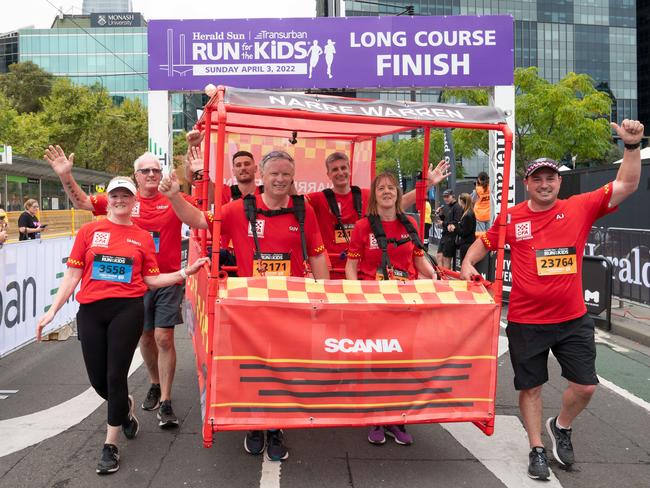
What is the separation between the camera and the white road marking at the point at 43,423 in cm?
433

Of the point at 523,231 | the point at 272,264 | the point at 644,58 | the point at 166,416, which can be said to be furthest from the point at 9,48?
the point at 523,231

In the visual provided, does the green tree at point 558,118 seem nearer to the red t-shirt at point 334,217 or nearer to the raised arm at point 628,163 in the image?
the red t-shirt at point 334,217

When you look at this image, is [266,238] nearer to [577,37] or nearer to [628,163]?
[628,163]

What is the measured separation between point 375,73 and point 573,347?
7.23 meters

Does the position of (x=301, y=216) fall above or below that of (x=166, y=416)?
above

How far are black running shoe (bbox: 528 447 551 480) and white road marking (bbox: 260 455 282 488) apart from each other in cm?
159

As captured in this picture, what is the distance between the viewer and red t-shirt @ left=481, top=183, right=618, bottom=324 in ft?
12.4

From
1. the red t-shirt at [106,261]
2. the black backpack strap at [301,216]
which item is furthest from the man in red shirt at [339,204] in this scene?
the red t-shirt at [106,261]

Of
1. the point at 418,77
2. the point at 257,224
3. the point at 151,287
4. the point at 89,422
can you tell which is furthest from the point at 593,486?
the point at 418,77

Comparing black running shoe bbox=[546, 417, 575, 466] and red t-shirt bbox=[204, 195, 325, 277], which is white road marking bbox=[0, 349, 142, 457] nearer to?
red t-shirt bbox=[204, 195, 325, 277]

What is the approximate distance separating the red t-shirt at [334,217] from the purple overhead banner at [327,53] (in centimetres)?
484

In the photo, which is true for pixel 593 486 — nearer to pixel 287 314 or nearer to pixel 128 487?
pixel 287 314

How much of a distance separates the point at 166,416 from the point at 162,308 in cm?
84

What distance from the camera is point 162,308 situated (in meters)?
4.66
